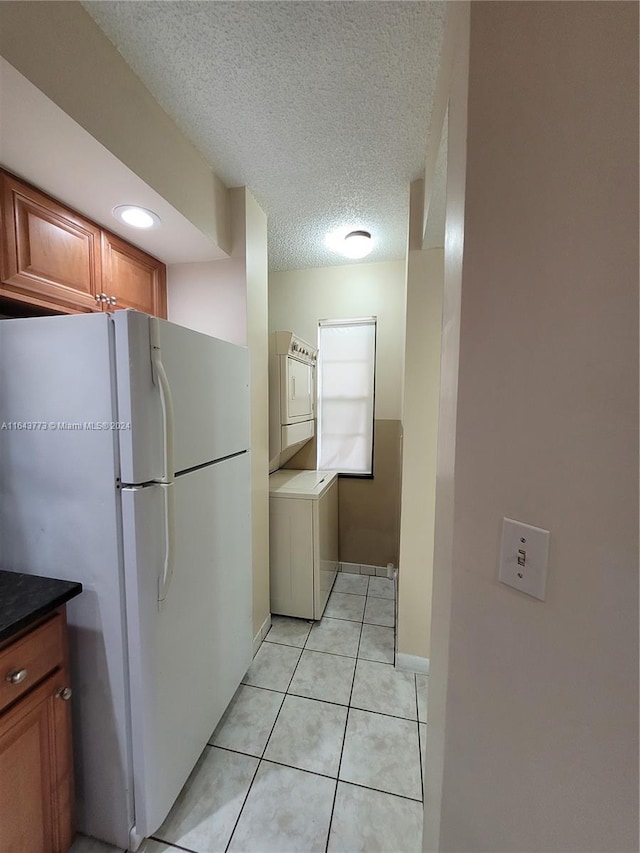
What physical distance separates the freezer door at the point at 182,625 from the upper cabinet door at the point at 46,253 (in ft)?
2.86

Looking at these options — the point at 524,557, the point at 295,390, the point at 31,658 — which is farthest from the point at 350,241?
the point at 31,658

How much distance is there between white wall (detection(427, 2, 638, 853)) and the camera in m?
0.50

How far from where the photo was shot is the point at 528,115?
56 cm

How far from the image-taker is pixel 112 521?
3.23ft

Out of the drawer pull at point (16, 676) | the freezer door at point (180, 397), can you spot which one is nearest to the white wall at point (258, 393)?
the freezer door at point (180, 397)

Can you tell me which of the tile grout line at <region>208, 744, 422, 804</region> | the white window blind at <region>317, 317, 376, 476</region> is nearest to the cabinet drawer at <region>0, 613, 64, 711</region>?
the tile grout line at <region>208, 744, 422, 804</region>

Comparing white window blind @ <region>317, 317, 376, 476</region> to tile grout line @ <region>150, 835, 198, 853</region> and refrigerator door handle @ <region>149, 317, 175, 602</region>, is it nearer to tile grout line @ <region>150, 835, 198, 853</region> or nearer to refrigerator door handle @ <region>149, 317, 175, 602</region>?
refrigerator door handle @ <region>149, 317, 175, 602</region>

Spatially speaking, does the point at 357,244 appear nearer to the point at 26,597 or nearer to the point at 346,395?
the point at 346,395

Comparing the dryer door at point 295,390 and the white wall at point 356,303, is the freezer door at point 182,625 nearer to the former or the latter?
the dryer door at point 295,390

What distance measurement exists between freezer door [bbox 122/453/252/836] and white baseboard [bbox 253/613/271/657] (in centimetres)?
38

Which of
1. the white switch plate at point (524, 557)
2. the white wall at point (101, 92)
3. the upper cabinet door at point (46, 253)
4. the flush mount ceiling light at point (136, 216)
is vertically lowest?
the white switch plate at point (524, 557)

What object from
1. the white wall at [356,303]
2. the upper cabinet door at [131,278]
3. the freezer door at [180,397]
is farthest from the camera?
the white wall at [356,303]

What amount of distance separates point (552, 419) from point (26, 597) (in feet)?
4.58

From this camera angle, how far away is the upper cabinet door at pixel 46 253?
1.11m
